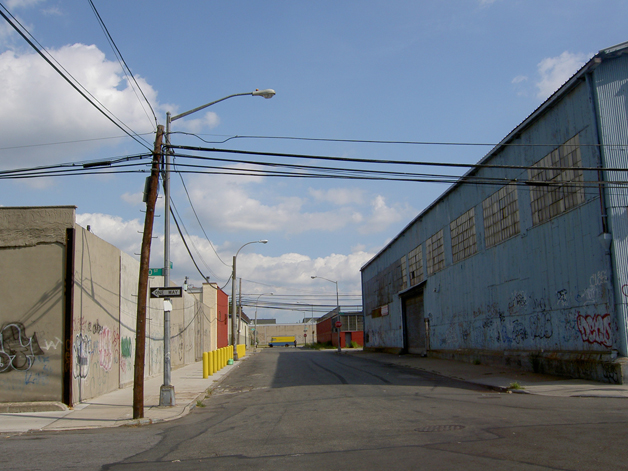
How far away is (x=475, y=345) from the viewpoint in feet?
91.8

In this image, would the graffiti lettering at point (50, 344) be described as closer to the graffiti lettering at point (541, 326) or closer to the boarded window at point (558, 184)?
the boarded window at point (558, 184)

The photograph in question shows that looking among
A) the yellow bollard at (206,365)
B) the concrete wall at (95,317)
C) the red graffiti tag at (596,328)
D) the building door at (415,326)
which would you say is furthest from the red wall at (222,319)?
the red graffiti tag at (596,328)

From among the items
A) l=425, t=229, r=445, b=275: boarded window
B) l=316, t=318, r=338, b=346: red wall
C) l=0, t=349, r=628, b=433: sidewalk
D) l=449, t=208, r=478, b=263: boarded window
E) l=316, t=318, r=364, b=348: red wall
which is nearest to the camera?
l=0, t=349, r=628, b=433: sidewalk

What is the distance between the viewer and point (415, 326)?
40625mm

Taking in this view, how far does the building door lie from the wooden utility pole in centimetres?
2679

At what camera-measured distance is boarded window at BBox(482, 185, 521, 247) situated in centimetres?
2344

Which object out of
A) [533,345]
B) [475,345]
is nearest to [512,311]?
[533,345]

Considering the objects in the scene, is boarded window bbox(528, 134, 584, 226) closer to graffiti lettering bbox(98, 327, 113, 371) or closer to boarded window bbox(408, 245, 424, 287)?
graffiti lettering bbox(98, 327, 113, 371)

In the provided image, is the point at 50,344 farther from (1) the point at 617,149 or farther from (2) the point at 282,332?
(2) the point at 282,332

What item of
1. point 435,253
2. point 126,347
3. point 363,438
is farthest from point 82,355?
point 435,253

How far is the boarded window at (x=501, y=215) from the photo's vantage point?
76.9 feet

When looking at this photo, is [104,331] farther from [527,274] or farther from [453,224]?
[453,224]

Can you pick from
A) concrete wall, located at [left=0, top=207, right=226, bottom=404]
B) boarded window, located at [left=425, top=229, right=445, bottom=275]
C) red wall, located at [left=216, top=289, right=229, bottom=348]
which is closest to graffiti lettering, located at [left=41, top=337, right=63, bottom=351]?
concrete wall, located at [left=0, top=207, right=226, bottom=404]

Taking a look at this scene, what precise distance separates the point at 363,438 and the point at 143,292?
681cm
